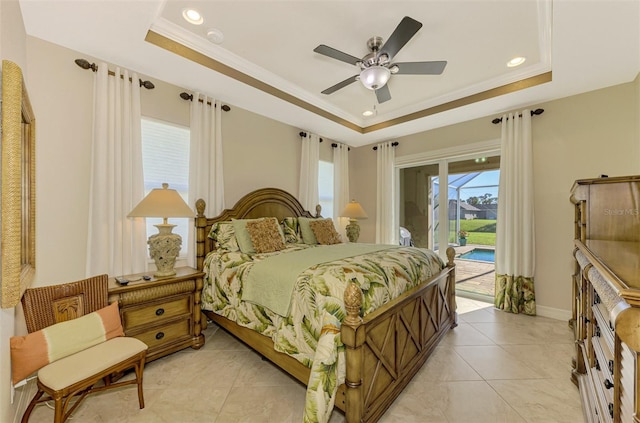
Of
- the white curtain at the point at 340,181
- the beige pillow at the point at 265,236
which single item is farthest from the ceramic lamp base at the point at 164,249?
the white curtain at the point at 340,181

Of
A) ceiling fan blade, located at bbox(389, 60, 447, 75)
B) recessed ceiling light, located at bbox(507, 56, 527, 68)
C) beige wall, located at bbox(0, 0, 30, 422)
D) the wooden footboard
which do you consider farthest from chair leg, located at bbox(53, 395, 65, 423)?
recessed ceiling light, located at bbox(507, 56, 527, 68)

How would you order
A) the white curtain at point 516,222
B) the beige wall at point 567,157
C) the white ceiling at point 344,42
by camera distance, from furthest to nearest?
the white curtain at point 516,222 < the beige wall at point 567,157 < the white ceiling at point 344,42

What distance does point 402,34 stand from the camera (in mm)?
1829

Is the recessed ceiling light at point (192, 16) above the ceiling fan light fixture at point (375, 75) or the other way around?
above

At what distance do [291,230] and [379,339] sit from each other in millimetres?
2157

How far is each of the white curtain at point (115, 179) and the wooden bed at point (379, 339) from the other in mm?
600

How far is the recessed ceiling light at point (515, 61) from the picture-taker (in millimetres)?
2686

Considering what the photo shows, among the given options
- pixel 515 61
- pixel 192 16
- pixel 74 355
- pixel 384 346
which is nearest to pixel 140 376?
pixel 74 355

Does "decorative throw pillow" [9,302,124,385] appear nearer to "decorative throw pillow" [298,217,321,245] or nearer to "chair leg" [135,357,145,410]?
"chair leg" [135,357,145,410]

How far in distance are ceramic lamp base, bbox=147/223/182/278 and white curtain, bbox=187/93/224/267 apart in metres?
0.52

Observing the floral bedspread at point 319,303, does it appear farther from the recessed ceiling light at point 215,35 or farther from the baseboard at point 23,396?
the recessed ceiling light at point 215,35

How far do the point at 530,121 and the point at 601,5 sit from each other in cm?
187

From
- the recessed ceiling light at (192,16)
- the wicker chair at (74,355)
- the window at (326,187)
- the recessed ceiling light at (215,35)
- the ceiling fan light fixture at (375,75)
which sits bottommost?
the wicker chair at (74,355)

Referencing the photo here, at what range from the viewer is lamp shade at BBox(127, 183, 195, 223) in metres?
2.23
